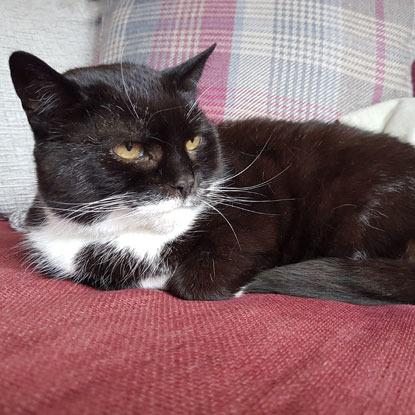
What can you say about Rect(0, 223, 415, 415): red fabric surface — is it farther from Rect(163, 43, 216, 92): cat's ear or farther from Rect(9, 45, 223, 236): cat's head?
Rect(163, 43, 216, 92): cat's ear

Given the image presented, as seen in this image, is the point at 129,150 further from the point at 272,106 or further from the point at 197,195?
the point at 272,106

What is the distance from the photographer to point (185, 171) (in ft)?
2.97

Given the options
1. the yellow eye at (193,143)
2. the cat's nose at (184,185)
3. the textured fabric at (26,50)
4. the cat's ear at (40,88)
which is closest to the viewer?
the cat's ear at (40,88)

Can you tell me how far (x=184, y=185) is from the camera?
2.96ft

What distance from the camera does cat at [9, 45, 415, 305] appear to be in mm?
860

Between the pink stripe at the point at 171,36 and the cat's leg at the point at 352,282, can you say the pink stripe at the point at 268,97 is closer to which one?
the pink stripe at the point at 171,36

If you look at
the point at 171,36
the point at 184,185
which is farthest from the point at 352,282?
the point at 171,36

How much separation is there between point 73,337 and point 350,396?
0.39 m

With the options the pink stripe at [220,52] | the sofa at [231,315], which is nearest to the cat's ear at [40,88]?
the sofa at [231,315]

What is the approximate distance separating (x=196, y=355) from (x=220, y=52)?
1.19m

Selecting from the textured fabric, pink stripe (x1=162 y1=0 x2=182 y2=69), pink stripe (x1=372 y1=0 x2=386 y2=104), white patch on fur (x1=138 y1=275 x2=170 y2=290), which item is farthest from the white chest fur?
pink stripe (x1=372 y1=0 x2=386 y2=104)

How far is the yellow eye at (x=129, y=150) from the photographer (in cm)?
86

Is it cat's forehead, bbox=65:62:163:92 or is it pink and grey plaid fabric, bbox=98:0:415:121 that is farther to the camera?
pink and grey plaid fabric, bbox=98:0:415:121

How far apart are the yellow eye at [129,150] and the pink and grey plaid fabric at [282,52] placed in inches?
26.2
